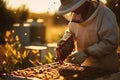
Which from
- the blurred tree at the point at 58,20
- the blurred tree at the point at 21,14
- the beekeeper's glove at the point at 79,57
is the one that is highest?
the blurred tree at the point at 21,14

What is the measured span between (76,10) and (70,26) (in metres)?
0.45

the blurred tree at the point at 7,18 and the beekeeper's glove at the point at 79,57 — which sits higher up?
the blurred tree at the point at 7,18

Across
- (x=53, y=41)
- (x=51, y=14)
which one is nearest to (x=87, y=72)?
(x=51, y=14)

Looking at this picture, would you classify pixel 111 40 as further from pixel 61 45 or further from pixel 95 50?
pixel 61 45

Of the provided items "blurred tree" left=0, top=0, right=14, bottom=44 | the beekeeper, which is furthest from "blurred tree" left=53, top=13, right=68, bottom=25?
the beekeeper

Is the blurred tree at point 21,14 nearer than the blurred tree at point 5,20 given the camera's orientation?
No

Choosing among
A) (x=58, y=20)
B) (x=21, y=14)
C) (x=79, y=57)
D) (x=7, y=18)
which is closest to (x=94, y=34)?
(x=79, y=57)

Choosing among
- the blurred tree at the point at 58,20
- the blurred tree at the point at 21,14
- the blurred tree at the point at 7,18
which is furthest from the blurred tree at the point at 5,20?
the blurred tree at the point at 58,20

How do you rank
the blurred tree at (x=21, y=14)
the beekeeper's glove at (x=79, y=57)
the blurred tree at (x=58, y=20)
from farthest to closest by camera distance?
the blurred tree at (x=21, y=14) < the blurred tree at (x=58, y=20) < the beekeeper's glove at (x=79, y=57)

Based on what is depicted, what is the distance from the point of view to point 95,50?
10.8ft

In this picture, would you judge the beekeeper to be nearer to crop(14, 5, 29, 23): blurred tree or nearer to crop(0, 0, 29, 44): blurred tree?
crop(0, 0, 29, 44): blurred tree

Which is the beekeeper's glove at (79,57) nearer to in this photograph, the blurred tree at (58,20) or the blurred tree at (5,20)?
the blurred tree at (58,20)

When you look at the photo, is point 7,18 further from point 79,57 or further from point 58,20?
point 79,57

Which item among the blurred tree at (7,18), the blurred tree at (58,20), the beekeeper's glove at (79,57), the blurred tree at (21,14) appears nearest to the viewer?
the beekeeper's glove at (79,57)
